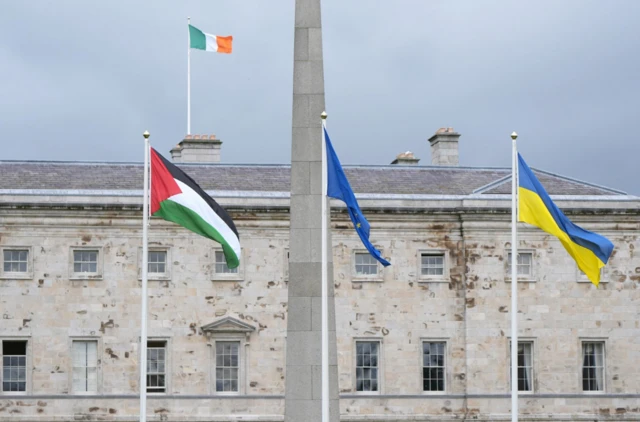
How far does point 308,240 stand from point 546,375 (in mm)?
22644

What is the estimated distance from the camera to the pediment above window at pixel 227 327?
54562 mm

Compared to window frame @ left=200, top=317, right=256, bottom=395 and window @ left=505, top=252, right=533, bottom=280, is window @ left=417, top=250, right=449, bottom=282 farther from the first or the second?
window frame @ left=200, top=317, right=256, bottom=395

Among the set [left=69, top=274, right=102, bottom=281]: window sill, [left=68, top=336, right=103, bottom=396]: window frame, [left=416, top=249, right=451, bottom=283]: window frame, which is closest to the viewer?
[left=68, top=336, right=103, bottom=396]: window frame

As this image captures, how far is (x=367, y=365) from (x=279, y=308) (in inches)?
137

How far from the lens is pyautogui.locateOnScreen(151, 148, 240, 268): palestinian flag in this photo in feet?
115

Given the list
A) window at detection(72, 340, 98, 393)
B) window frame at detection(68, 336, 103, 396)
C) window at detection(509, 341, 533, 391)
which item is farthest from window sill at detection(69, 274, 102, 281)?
window at detection(509, 341, 533, 391)

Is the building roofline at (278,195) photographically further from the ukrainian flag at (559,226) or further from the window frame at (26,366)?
the ukrainian flag at (559,226)

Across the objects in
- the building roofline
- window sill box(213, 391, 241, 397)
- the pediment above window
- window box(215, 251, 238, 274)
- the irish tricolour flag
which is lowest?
window sill box(213, 391, 241, 397)

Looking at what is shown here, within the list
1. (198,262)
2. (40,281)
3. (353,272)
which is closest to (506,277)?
(353,272)

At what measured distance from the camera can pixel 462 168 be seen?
6019 cm

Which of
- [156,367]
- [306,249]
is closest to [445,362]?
[156,367]

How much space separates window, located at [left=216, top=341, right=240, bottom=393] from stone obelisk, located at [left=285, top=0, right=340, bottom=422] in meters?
19.4

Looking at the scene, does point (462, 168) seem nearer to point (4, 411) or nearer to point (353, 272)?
point (353, 272)

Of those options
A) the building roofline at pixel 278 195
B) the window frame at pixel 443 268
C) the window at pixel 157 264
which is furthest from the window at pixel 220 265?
the window frame at pixel 443 268
